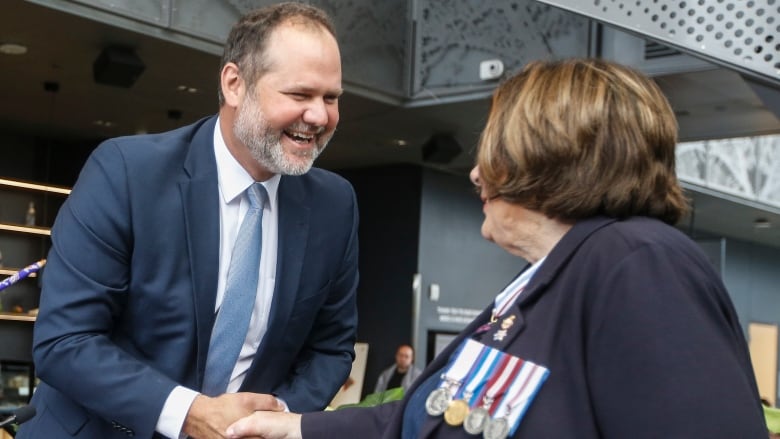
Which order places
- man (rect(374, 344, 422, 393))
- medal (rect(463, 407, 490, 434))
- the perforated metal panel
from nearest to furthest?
medal (rect(463, 407, 490, 434)) < the perforated metal panel < man (rect(374, 344, 422, 393))

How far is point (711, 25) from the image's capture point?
5578 millimetres

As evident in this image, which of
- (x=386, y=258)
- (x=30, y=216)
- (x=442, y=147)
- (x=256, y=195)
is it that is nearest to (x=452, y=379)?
(x=256, y=195)

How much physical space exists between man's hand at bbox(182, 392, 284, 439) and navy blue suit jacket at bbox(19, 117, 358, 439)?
0.06m

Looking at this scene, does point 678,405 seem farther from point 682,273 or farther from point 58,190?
point 58,190

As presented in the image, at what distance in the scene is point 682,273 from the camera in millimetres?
1222

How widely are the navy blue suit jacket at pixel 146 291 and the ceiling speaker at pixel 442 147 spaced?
9.90 metres

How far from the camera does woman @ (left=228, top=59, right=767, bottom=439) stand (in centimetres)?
119

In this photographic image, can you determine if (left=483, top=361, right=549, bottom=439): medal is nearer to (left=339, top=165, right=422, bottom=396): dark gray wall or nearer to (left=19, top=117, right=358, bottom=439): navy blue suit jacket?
(left=19, top=117, right=358, bottom=439): navy blue suit jacket

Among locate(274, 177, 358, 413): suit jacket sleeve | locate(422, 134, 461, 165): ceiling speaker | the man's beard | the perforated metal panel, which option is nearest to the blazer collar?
the man's beard

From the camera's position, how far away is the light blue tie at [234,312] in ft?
6.25

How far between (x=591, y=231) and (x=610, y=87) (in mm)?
185

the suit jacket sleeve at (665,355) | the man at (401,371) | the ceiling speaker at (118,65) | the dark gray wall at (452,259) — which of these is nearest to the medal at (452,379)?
the suit jacket sleeve at (665,355)

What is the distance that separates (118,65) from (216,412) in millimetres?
7296

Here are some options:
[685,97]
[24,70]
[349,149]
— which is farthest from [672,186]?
[349,149]
